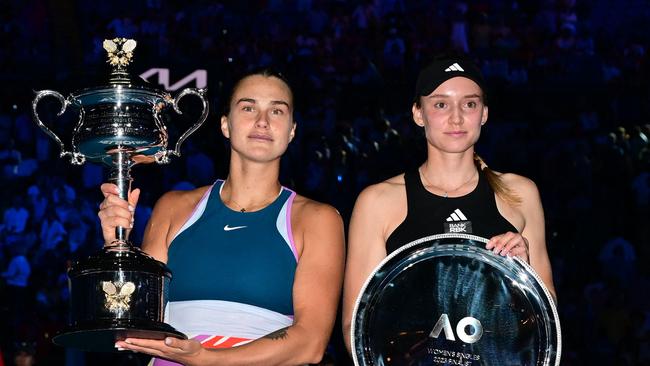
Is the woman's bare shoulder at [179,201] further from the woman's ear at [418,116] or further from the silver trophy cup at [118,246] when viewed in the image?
the woman's ear at [418,116]

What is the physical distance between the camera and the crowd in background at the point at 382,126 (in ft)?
24.0

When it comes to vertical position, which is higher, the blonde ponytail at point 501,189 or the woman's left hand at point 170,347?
the blonde ponytail at point 501,189

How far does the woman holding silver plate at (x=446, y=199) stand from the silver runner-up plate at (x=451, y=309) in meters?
0.16

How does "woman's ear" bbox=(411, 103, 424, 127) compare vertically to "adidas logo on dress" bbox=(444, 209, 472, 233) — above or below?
above

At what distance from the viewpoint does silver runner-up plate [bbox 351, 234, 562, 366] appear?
2.43m

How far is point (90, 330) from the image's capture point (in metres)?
2.32

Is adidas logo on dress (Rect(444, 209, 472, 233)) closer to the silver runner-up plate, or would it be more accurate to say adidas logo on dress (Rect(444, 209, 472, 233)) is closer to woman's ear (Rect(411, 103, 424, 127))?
the silver runner-up plate

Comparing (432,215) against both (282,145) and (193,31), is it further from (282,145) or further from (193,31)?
(193,31)

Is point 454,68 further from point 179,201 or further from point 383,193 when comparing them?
point 179,201

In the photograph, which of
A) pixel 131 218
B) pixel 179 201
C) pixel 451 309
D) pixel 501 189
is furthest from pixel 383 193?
pixel 131 218

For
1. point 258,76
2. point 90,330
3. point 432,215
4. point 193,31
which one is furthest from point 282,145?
point 193,31

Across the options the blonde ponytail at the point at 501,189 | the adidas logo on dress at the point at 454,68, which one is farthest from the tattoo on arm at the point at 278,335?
the adidas logo on dress at the point at 454,68

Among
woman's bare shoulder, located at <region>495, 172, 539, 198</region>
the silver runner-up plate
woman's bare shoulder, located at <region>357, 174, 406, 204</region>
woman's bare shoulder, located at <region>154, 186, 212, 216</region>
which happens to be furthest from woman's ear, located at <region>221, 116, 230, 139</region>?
woman's bare shoulder, located at <region>495, 172, 539, 198</region>

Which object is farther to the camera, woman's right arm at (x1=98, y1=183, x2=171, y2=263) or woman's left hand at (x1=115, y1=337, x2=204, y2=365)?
woman's right arm at (x1=98, y1=183, x2=171, y2=263)
